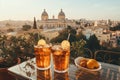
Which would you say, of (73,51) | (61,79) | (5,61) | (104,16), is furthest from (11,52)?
(104,16)

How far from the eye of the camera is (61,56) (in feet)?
3.60

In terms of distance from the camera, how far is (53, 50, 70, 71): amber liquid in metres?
1.09

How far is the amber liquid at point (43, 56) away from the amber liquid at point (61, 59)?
0.07 metres

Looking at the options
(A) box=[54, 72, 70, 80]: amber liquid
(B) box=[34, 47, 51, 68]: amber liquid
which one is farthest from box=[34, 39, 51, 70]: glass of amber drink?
(A) box=[54, 72, 70, 80]: amber liquid

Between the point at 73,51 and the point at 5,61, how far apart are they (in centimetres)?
113

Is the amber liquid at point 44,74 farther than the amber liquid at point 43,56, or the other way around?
the amber liquid at point 43,56

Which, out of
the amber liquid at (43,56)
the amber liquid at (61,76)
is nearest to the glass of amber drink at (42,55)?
the amber liquid at (43,56)

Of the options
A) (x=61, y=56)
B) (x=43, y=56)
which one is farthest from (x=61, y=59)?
(x=43, y=56)

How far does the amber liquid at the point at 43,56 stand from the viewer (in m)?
1.15

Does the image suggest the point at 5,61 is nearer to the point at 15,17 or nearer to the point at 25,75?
the point at 25,75

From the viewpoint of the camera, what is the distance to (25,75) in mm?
1097

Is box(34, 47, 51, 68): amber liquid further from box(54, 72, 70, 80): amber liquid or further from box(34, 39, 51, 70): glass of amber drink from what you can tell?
box(54, 72, 70, 80): amber liquid

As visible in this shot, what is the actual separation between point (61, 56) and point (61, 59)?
22 mm

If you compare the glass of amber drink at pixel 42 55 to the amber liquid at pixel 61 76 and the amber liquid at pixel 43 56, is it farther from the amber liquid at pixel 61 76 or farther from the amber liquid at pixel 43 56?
the amber liquid at pixel 61 76
